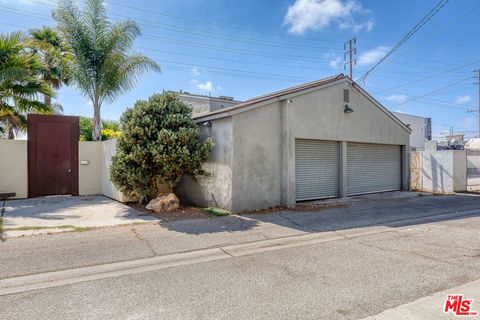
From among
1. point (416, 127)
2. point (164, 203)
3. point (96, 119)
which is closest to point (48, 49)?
point (96, 119)

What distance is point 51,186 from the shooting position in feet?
39.1

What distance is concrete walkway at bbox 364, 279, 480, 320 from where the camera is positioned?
3084mm

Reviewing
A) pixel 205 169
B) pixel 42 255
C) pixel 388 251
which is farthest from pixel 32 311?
pixel 205 169

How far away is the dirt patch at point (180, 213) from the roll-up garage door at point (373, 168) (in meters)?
6.64

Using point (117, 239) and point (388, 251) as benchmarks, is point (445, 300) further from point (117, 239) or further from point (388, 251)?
point (117, 239)

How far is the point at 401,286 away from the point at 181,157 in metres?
6.19

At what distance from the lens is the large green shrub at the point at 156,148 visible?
837 centimetres

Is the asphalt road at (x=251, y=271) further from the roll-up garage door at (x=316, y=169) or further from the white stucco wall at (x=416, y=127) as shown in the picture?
the white stucco wall at (x=416, y=127)

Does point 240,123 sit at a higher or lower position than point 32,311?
higher

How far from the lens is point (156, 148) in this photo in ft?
27.3

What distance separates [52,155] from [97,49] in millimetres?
4840

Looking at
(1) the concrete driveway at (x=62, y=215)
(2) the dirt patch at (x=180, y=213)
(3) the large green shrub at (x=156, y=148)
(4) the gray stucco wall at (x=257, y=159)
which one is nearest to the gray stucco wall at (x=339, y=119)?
(4) the gray stucco wall at (x=257, y=159)

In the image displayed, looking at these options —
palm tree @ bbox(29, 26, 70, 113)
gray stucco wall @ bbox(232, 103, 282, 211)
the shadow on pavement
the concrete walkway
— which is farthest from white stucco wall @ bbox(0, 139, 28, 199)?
the concrete walkway

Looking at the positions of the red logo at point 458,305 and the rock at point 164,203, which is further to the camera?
the rock at point 164,203
